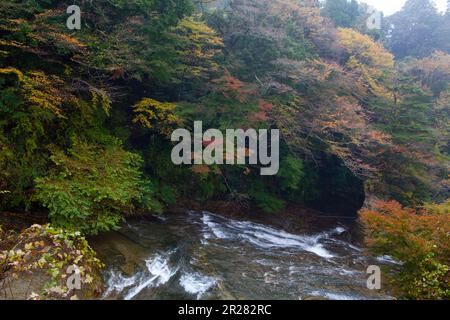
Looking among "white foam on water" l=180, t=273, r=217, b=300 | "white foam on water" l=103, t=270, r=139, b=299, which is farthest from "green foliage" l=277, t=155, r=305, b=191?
"white foam on water" l=103, t=270, r=139, b=299

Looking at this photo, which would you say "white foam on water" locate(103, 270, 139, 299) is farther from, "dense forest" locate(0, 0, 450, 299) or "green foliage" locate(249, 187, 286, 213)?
"green foliage" locate(249, 187, 286, 213)

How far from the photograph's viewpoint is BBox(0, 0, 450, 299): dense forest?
279 inches

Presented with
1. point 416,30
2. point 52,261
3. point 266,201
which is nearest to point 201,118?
point 266,201

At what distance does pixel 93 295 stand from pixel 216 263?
101 inches

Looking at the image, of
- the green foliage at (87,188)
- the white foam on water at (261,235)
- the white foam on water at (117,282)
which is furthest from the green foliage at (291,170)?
the white foam on water at (117,282)

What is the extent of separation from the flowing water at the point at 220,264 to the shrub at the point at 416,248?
78 centimetres

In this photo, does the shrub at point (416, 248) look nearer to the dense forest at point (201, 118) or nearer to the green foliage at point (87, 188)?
the dense forest at point (201, 118)

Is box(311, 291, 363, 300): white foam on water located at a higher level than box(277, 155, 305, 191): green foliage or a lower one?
lower

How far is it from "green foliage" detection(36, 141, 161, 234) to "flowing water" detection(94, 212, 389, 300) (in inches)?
23.5

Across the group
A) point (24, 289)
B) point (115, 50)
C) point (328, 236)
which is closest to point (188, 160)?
point (115, 50)

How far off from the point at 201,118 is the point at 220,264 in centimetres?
486

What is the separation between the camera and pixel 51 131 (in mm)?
8422
